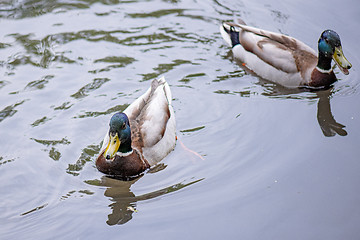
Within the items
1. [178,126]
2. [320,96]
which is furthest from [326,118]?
[178,126]

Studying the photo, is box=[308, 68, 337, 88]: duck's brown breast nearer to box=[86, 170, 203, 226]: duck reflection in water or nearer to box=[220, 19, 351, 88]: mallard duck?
box=[220, 19, 351, 88]: mallard duck

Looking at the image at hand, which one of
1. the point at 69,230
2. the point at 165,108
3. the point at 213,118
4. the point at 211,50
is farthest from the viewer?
the point at 211,50

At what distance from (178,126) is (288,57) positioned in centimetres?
243

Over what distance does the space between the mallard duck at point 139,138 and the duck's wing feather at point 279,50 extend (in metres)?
2.36

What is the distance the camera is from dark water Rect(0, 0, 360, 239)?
6.21 metres

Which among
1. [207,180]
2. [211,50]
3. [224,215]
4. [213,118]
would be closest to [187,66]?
[211,50]

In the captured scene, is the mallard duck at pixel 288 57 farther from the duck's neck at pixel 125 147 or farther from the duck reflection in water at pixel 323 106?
the duck's neck at pixel 125 147

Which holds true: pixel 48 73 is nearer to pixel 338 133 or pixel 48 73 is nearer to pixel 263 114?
pixel 263 114

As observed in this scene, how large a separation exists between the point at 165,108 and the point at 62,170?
1608 millimetres

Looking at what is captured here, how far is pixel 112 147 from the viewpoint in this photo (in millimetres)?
6609

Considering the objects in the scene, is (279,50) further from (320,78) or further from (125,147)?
(125,147)

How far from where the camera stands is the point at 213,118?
8023mm

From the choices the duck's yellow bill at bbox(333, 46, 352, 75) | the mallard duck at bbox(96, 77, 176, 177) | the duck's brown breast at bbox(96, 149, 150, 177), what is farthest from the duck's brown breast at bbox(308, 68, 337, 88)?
the duck's brown breast at bbox(96, 149, 150, 177)

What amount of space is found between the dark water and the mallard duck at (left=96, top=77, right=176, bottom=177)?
0.55ft
